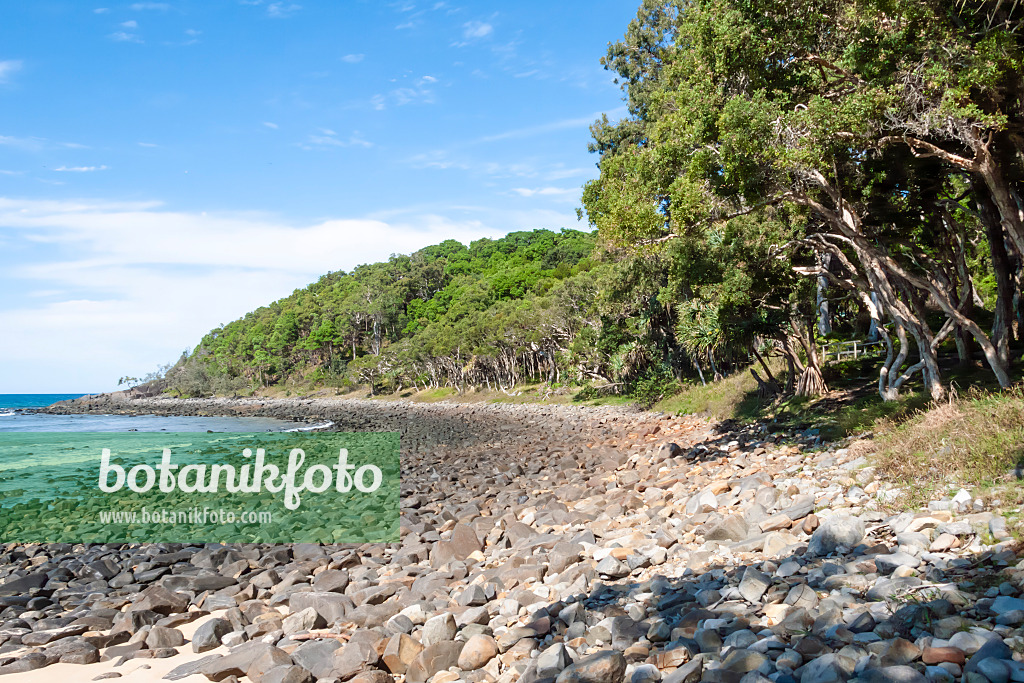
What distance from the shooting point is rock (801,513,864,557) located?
627 centimetres

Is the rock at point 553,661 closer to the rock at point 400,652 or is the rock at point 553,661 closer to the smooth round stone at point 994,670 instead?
the rock at point 400,652

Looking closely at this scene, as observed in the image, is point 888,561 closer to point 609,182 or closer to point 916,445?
point 916,445

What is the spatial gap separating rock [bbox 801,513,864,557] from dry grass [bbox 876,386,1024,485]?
157 cm

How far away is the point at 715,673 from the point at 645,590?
2.34 meters

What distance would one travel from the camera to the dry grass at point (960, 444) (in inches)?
276

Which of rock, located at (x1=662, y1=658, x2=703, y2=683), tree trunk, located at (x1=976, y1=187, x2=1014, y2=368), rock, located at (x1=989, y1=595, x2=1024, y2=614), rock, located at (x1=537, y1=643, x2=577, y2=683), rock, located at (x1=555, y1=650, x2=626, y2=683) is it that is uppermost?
tree trunk, located at (x1=976, y1=187, x2=1014, y2=368)

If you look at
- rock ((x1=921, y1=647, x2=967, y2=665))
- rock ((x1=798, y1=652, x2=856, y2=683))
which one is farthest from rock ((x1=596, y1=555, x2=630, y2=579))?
rock ((x1=921, y1=647, x2=967, y2=665))

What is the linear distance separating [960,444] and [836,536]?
275 centimetres

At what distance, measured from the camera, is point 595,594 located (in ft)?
22.2

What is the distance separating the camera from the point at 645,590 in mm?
6625

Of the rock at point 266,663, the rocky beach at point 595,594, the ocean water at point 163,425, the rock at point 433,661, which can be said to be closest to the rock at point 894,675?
the rocky beach at point 595,594

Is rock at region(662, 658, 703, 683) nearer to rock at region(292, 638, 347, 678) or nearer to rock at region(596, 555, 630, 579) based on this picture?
rock at region(596, 555, 630, 579)

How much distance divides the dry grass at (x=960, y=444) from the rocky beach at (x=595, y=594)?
0.42m

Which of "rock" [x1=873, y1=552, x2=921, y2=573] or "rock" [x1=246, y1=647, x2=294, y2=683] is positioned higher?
"rock" [x1=873, y1=552, x2=921, y2=573]
